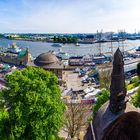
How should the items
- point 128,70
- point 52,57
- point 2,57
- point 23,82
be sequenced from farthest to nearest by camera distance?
point 2,57 < point 128,70 < point 52,57 < point 23,82

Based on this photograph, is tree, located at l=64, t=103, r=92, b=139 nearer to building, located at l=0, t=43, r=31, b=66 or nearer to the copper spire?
the copper spire

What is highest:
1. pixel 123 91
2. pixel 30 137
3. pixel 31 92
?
pixel 123 91

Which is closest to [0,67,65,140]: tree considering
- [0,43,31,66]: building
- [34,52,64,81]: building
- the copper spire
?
the copper spire

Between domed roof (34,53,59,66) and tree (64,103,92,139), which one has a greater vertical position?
domed roof (34,53,59,66)

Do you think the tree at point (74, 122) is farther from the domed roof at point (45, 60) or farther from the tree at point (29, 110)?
the domed roof at point (45, 60)

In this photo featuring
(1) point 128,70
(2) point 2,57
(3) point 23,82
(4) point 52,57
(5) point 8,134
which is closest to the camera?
(5) point 8,134

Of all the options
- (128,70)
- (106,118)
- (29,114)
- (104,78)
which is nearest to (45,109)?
(29,114)

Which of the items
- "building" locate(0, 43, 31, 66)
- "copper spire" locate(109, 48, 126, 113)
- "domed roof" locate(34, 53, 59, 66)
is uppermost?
"copper spire" locate(109, 48, 126, 113)

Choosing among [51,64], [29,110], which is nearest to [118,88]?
[29,110]

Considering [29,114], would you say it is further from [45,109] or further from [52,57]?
[52,57]
